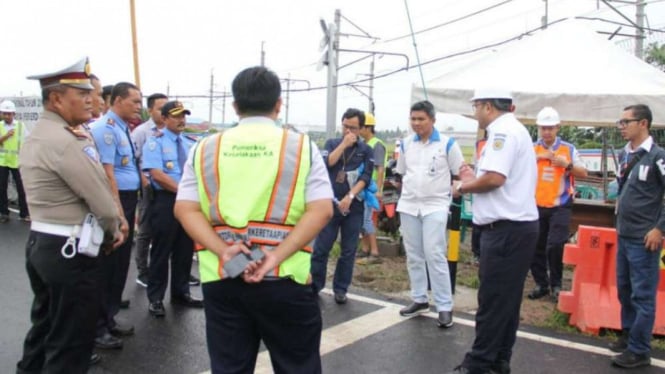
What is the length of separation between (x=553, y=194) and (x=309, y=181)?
14.8 ft

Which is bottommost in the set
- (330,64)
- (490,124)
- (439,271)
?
(439,271)

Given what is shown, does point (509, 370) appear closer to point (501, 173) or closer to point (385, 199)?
point (501, 173)

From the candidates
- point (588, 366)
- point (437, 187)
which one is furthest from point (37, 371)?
point (588, 366)

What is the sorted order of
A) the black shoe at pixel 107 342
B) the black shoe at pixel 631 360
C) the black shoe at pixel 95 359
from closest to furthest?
the black shoe at pixel 95 359
the black shoe at pixel 631 360
the black shoe at pixel 107 342

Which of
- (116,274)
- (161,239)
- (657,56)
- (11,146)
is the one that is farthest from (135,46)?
(657,56)

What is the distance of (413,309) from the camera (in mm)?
5301

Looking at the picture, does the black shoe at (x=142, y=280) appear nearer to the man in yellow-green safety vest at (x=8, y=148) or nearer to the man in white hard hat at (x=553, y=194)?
the man in white hard hat at (x=553, y=194)

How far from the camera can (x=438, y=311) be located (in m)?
5.10

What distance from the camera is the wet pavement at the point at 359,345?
13.6 feet

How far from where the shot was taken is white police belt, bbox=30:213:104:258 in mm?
2977

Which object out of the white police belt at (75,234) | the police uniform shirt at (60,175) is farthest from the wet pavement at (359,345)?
the police uniform shirt at (60,175)

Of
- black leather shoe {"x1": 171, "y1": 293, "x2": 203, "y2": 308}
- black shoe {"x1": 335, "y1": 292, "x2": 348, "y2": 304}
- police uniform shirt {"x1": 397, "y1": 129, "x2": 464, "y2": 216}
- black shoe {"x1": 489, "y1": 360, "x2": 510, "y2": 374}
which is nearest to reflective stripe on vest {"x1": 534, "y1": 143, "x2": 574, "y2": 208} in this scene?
police uniform shirt {"x1": 397, "y1": 129, "x2": 464, "y2": 216}

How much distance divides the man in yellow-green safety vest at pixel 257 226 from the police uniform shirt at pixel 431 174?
275 centimetres

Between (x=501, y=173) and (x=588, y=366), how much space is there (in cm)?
175
